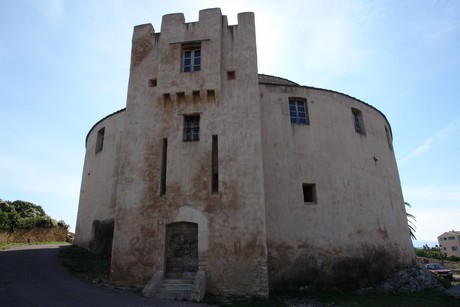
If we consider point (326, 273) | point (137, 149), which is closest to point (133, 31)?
point (137, 149)

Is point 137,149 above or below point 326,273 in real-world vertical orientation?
above

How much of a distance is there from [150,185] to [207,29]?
8.05m

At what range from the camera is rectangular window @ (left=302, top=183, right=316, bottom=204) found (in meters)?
16.4

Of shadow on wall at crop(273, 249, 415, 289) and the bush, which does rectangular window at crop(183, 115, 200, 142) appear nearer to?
shadow on wall at crop(273, 249, 415, 289)

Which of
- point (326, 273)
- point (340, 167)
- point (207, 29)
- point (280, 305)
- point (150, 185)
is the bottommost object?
point (280, 305)

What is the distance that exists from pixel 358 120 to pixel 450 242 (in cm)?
7679

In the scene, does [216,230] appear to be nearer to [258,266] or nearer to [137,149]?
[258,266]

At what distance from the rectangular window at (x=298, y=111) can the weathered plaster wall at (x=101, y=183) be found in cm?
1069

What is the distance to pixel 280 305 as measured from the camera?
11.4m

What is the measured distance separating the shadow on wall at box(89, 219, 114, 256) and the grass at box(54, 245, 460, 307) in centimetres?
197

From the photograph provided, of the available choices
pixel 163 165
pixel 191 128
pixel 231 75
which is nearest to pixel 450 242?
pixel 231 75

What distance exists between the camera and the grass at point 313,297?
11.7m

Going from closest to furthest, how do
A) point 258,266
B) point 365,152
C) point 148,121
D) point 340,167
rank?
1. point 258,266
2. point 148,121
3. point 340,167
4. point 365,152

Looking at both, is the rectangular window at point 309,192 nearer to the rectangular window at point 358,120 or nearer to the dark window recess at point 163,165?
Result: the rectangular window at point 358,120
